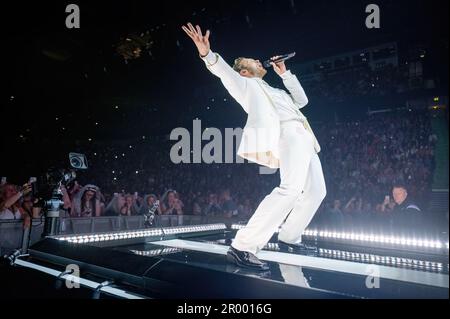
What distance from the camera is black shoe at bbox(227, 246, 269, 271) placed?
4.75ft

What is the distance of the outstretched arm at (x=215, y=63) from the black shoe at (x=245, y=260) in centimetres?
85

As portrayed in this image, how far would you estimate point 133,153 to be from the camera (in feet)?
35.5

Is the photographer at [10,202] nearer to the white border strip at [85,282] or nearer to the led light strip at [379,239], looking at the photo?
the white border strip at [85,282]

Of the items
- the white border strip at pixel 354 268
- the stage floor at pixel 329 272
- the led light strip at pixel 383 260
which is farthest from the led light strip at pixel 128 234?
the led light strip at pixel 383 260

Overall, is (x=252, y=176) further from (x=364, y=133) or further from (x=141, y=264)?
(x=141, y=264)

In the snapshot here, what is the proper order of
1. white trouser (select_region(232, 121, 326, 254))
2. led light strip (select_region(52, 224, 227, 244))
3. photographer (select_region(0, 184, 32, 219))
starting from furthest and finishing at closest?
photographer (select_region(0, 184, 32, 219)) → led light strip (select_region(52, 224, 227, 244)) → white trouser (select_region(232, 121, 326, 254))

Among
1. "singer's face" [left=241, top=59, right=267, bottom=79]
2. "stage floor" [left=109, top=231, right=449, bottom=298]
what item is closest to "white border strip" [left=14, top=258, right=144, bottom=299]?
"stage floor" [left=109, top=231, right=449, bottom=298]

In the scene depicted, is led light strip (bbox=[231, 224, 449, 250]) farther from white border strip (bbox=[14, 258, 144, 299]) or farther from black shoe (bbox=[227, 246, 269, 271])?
white border strip (bbox=[14, 258, 144, 299])

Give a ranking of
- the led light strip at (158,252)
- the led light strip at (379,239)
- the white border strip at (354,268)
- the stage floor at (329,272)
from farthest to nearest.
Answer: the led light strip at (379,239) → the led light strip at (158,252) → the white border strip at (354,268) → the stage floor at (329,272)

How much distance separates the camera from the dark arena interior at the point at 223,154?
148 cm

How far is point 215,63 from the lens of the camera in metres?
1.54

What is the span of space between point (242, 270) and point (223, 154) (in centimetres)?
789

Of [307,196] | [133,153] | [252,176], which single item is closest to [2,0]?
[307,196]
